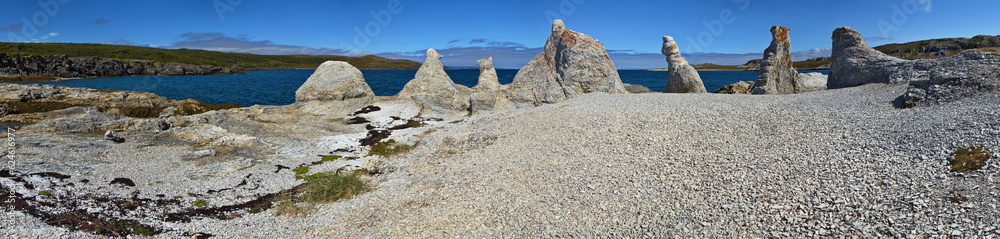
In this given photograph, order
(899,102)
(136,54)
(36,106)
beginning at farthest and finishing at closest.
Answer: (136,54), (36,106), (899,102)

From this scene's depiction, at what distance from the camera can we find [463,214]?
1038 cm

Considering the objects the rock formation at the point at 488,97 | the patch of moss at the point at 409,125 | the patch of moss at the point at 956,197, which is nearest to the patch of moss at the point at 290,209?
the patch of moss at the point at 409,125

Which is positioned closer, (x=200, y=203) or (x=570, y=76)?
(x=200, y=203)

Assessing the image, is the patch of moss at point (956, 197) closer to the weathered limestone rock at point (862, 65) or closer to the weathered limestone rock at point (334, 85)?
the weathered limestone rock at point (862, 65)

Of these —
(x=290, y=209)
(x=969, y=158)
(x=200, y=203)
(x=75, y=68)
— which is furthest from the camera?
(x=75, y=68)

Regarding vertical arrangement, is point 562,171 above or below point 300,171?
above

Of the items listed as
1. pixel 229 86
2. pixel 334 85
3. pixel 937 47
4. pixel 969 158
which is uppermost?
pixel 937 47

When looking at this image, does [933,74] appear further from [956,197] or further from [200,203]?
[200,203]

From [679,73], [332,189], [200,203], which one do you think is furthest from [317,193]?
[679,73]

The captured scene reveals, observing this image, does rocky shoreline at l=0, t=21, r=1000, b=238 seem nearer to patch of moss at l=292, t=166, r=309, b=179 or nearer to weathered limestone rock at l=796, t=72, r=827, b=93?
patch of moss at l=292, t=166, r=309, b=179

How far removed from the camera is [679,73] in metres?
29.6

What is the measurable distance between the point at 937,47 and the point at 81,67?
228872 mm

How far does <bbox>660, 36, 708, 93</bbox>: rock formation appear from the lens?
94.3 ft

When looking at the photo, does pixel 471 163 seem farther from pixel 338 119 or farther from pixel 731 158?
pixel 338 119
